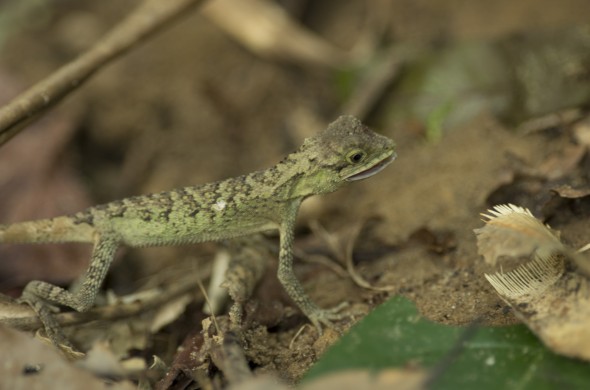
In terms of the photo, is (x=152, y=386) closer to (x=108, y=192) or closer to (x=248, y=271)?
(x=248, y=271)

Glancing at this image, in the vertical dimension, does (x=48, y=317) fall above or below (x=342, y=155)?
below

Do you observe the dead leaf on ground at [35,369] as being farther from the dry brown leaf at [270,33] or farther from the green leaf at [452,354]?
the dry brown leaf at [270,33]

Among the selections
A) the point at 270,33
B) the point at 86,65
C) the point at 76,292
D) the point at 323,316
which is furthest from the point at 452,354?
the point at 270,33

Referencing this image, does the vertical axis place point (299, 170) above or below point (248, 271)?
above

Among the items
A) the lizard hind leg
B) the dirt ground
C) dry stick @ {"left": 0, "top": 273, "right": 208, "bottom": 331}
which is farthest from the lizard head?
the lizard hind leg

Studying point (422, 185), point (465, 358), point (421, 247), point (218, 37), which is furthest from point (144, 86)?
point (465, 358)

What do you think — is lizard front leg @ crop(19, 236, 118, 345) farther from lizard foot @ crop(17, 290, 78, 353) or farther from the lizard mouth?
the lizard mouth

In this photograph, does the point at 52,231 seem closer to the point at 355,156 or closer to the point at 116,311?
the point at 116,311

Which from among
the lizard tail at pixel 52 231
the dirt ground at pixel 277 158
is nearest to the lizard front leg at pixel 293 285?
the dirt ground at pixel 277 158
